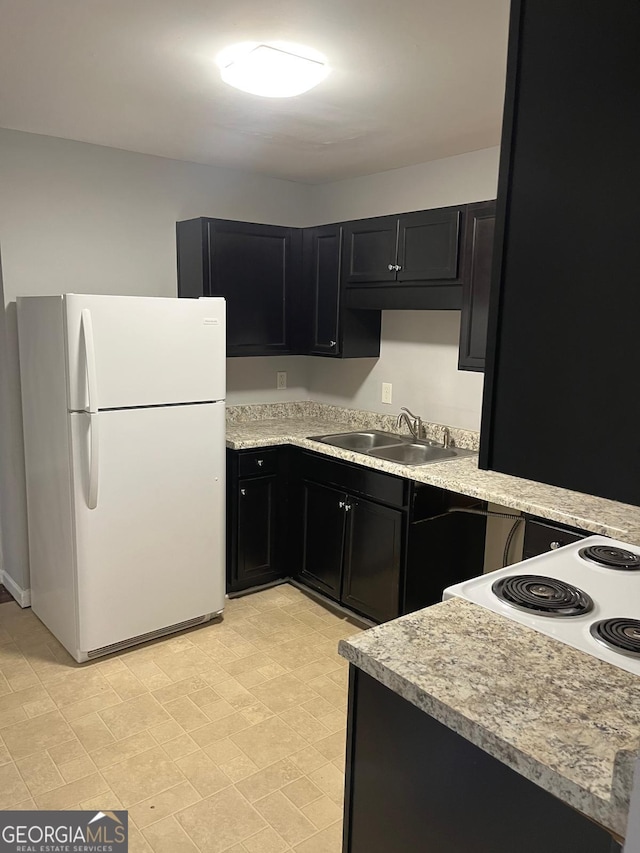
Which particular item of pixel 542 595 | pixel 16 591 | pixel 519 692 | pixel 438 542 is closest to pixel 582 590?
pixel 542 595

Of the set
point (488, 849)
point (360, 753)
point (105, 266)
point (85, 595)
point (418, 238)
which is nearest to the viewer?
point (488, 849)

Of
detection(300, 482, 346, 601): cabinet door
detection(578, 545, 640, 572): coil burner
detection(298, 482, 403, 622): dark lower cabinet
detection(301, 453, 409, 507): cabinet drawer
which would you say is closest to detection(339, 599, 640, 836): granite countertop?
detection(578, 545, 640, 572): coil burner

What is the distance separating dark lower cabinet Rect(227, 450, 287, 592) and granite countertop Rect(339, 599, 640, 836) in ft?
6.69

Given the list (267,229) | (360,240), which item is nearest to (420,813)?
(360,240)

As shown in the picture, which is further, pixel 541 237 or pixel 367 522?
pixel 367 522

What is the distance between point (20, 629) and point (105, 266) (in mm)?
1912

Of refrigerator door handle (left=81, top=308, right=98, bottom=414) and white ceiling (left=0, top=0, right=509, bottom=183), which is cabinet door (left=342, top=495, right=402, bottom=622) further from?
white ceiling (left=0, top=0, right=509, bottom=183)

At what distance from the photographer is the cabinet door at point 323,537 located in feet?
11.0

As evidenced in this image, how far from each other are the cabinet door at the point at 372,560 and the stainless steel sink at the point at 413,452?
37 cm

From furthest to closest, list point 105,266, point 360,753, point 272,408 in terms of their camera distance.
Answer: point 272,408, point 105,266, point 360,753

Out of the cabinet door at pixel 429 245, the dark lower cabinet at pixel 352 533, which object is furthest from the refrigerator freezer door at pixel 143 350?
the cabinet door at pixel 429 245

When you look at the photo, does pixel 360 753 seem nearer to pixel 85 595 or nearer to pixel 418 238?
pixel 85 595

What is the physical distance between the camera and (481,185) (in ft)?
10.5

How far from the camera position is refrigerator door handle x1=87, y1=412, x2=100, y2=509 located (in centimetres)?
270
